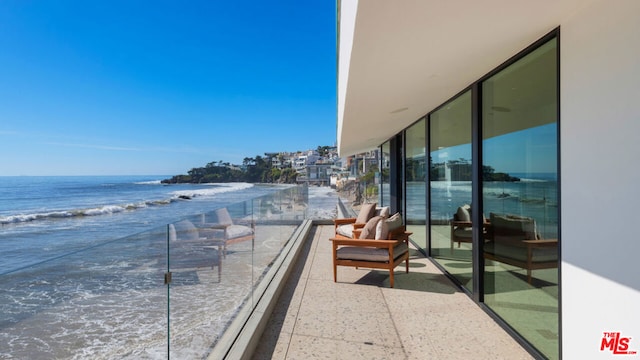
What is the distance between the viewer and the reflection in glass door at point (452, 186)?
3.71 metres

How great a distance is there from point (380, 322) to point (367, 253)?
120 centimetres

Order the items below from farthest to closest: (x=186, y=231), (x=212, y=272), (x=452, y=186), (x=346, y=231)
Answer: (x=346, y=231), (x=452, y=186), (x=212, y=272), (x=186, y=231)

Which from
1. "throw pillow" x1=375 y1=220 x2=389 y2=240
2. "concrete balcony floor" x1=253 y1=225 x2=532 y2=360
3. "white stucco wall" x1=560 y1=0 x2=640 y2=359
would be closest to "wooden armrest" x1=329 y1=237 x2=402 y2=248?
"throw pillow" x1=375 y1=220 x2=389 y2=240

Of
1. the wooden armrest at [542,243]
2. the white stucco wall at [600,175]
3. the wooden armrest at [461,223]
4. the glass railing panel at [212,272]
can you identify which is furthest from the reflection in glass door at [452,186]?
the glass railing panel at [212,272]

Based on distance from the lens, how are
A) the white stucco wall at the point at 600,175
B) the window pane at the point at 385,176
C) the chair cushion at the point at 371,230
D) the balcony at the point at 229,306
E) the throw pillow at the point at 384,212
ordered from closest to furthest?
the balcony at the point at 229,306 → the white stucco wall at the point at 600,175 → the chair cushion at the point at 371,230 → the throw pillow at the point at 384,212 → the window pane at the point at 385,176

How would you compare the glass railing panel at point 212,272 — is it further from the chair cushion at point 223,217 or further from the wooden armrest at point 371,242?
the wooden armrest at point 371,242

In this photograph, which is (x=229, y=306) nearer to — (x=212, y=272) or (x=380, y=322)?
(x=212, y=272)

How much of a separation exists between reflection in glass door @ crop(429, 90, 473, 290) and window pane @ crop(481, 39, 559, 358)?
448 mm

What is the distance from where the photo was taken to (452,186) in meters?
4.13

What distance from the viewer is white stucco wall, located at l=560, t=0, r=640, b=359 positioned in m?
1.57

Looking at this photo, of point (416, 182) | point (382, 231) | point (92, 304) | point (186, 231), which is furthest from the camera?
point (416, 182)

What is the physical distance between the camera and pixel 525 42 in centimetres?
241

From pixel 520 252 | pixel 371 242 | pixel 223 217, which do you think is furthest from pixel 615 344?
pixel 371 242

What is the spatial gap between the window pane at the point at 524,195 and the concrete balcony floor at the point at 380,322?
288mm
